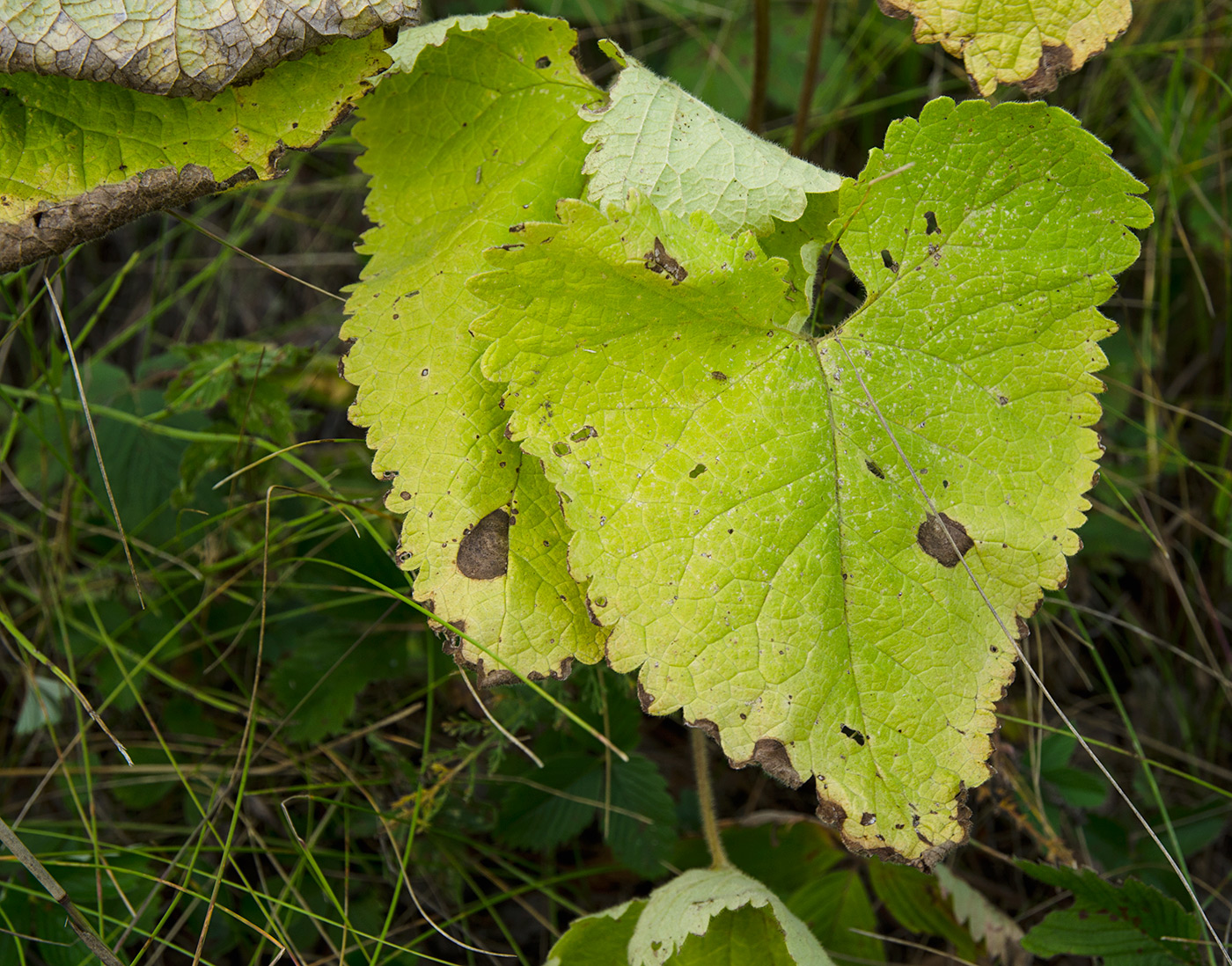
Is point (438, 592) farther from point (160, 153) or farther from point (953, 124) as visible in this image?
point (953, 124)

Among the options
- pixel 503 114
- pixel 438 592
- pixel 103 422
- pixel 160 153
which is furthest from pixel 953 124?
pixel 103 422

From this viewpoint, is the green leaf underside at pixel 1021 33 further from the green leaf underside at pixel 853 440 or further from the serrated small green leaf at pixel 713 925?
the serrated small green leaf at pixel 713 925

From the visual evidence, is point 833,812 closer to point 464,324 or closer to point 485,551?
point 485,551

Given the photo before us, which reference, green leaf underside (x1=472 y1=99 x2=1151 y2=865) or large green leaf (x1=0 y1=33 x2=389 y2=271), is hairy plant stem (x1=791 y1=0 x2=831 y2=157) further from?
large green leaf (x1=0 y1=33 x2=389 y2=271)

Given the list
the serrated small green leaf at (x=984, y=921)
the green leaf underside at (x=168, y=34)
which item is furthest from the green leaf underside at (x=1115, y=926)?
the green leaf underside at (x=168, y=34)

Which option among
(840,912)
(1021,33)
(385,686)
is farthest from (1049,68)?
(385,686)

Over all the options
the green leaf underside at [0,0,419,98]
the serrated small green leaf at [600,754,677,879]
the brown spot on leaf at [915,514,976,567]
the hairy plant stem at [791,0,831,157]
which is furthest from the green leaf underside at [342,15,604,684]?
the hairy plant stem at [791,0,831,157]
